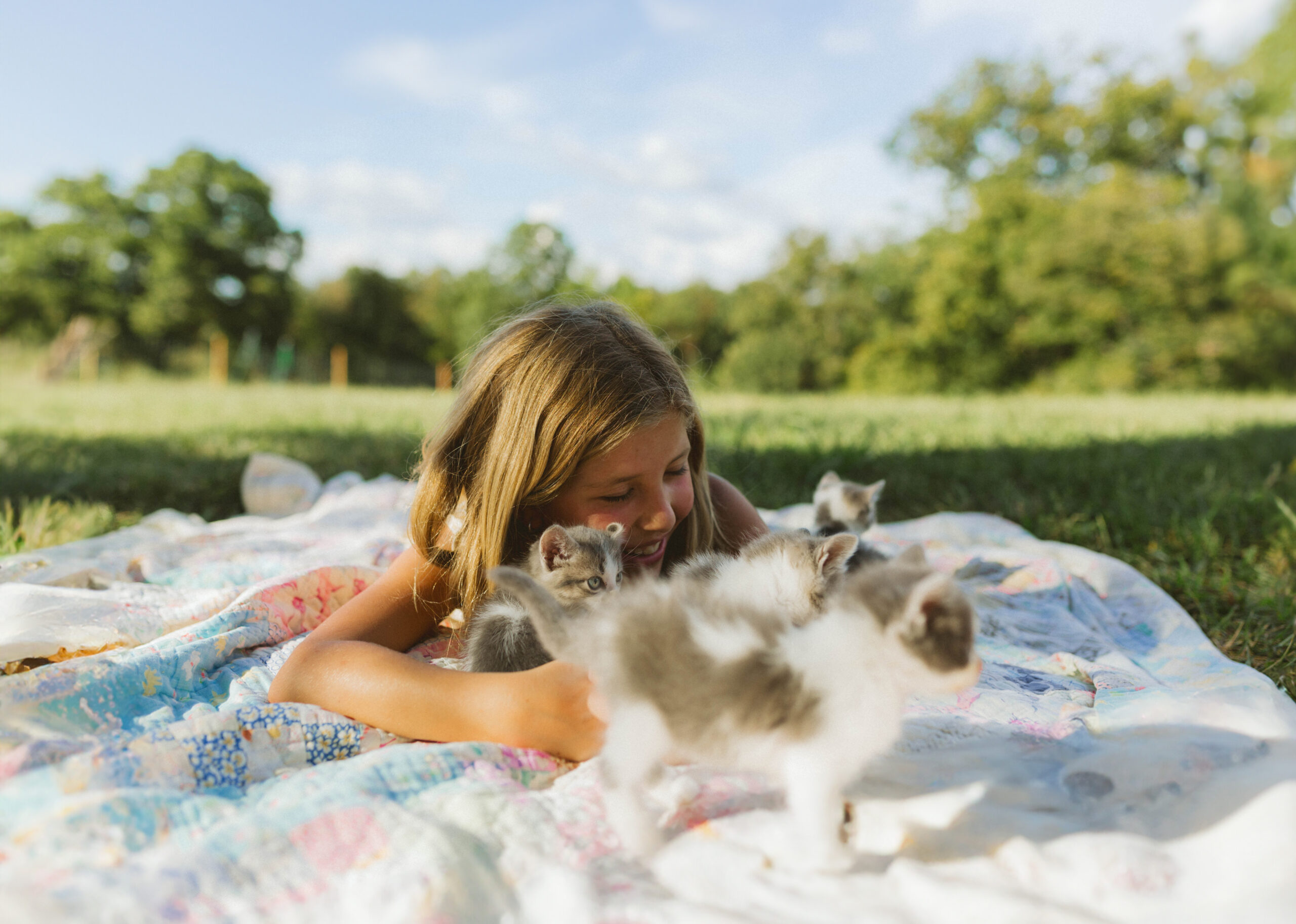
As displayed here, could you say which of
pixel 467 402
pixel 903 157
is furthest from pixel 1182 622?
pixel 903 157

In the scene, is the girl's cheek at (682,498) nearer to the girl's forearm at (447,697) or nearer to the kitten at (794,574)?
the kitten at (794,574)

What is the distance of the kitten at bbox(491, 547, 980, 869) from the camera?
46.8 inches

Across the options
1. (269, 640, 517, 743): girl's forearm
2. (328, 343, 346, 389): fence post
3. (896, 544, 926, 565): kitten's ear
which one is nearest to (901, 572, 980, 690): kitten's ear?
(896, 544, 926, 565): kitten's ear

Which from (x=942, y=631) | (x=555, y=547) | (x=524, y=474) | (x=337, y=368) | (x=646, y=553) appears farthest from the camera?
(x=337, y=368)

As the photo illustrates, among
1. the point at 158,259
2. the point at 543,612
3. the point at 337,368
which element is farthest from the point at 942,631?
the point at 158,259

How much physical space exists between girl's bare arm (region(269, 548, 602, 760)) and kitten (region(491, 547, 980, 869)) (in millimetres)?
312

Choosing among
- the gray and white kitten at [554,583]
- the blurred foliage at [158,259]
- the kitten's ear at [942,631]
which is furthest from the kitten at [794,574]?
the blurred foliage at [158,259]

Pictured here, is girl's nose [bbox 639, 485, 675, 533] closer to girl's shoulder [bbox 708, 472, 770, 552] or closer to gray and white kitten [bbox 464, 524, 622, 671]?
gray and white kitten [bbox 464, 524, 622, 671]

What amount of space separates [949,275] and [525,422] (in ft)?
79.8

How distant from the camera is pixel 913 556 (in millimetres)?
1452

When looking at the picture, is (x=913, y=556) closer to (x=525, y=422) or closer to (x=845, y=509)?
(x=525, y=422)

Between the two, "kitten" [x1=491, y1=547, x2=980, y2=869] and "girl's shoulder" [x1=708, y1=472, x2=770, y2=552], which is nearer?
"kitten" [x1=491, y1=547, x2=980, y2=869]

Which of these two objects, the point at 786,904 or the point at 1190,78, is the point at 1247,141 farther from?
the point at 786,904

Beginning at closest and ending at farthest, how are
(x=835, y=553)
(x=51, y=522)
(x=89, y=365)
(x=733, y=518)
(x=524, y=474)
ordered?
(x=835, y=553) → (x=524, y=474) → (x=733, y=518) → (x=51, y=522) → (x=89, y=365)
